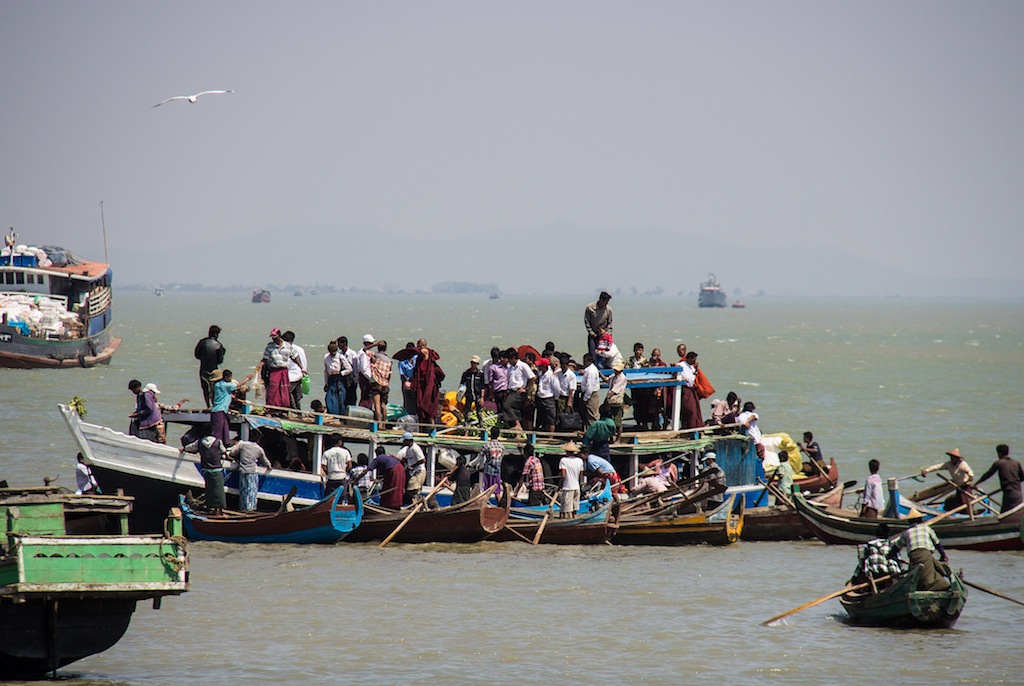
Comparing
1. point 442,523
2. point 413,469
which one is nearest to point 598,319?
point 413,469

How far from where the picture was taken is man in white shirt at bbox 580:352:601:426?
950 inches

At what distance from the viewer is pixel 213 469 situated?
22.9 m

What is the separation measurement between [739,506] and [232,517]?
907cm

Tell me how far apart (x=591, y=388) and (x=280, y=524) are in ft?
19.6

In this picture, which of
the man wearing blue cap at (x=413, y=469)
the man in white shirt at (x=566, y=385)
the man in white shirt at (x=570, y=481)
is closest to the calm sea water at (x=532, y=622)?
the man in white shirt at (x=570, y=481)

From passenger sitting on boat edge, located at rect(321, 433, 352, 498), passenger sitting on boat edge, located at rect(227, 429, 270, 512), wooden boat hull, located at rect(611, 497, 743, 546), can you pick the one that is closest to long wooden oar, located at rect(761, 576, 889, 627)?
wooden boat hull, located at rect(611, 497, 743, 546)

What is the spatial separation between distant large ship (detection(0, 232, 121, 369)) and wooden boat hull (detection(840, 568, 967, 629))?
47.2m

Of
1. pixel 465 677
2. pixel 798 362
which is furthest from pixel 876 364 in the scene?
pixel 465 677

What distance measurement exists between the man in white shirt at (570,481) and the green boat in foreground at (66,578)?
9.44 m

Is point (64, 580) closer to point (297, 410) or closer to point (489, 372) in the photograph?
point (297, 410)

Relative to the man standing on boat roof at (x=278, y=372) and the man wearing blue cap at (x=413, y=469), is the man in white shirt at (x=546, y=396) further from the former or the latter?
the man standing on boat roof at (x=278, y=372)

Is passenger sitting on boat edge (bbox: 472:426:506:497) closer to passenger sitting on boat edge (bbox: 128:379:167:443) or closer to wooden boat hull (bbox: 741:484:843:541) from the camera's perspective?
wooden boat hull (bbox: 741:484:843:541)

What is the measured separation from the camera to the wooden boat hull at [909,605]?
18.5m

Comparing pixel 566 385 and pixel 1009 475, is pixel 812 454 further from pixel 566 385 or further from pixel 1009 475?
pixel 566 385
